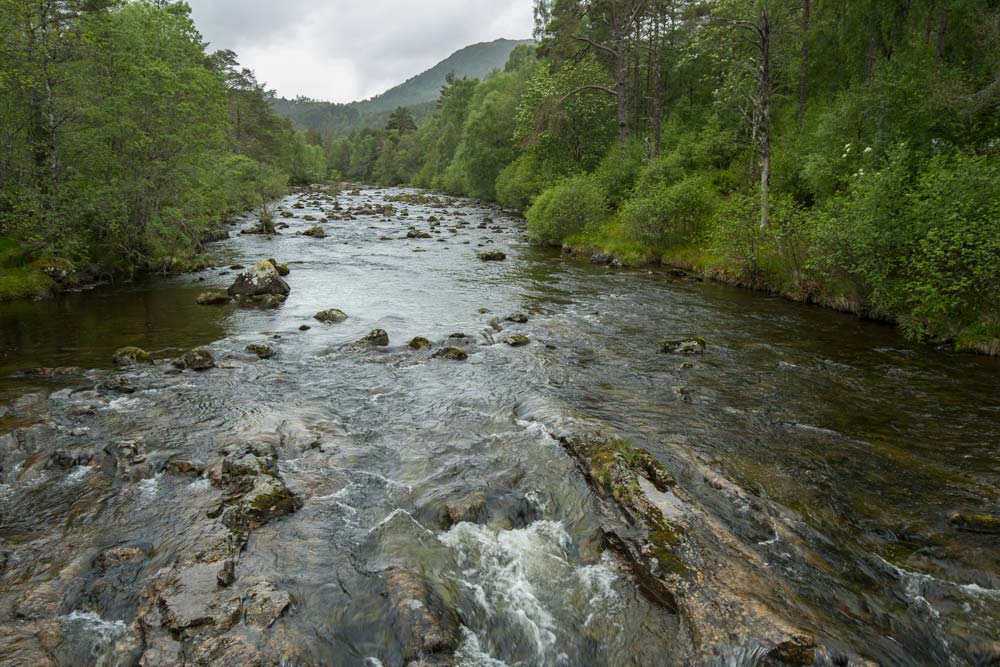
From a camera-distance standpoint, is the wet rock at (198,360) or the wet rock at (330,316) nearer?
the wet rock at (198,360)

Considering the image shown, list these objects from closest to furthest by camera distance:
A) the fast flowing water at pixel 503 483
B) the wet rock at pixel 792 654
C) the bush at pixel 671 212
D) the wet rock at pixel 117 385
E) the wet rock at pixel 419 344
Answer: the wet rock at pixel 792 654
the fast flowing water at pixel 503 483
the wet rock at pixel 117 385
the wet rock at pixel 419 344
the bush at pixel 671 212

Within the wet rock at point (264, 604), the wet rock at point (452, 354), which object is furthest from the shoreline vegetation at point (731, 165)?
the wet rock at point (264, 604)

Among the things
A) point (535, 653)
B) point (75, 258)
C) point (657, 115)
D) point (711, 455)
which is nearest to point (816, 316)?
point (711, 455)

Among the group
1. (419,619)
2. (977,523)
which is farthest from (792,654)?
(977,523)

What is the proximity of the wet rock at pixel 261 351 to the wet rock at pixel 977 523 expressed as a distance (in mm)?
17200

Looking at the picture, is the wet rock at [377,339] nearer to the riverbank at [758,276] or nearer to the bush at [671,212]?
the riverbank at [758,276]

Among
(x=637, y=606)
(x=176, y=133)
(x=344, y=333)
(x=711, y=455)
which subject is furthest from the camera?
(x=176, y=133)

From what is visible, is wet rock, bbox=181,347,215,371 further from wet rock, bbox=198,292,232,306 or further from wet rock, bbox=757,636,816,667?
wet rock, bbox=757,636,816,667

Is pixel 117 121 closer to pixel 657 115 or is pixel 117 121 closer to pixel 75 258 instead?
pixel 75 258

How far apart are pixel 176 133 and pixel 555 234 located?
82.2 ft

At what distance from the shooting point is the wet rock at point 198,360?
1549 cm

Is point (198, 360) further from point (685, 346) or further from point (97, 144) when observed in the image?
point (97, 144)

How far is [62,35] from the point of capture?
80.4 ft

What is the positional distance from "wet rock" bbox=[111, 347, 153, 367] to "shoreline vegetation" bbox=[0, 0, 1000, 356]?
38.7 feet
